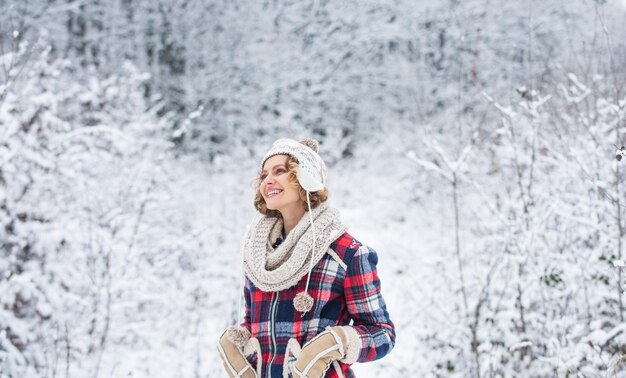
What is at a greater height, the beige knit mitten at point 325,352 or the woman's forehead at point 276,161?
the woman's forehead at point 276,161

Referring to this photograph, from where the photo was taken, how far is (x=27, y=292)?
3.85 metres

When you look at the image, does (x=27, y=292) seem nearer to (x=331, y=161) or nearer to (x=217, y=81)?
(x=331, y=161)

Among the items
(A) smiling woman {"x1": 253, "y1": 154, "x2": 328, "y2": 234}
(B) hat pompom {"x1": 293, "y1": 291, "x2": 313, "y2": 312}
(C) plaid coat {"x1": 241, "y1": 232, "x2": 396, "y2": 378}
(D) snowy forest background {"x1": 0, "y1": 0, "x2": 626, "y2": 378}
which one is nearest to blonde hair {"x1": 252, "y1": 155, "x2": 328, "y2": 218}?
(A) smiling woman {"x1": 253, "y1": 154, "x2": 328, "y2": 234}

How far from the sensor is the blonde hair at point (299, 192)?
1.58m

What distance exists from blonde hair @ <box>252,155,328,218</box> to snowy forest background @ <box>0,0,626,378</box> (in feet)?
3.46

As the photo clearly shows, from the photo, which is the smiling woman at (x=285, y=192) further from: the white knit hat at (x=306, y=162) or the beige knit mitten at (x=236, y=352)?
the beige knit mitten at (x=236, y=352)

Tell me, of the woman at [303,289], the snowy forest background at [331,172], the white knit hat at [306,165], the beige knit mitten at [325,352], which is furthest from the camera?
the snowy forest background at [331,172]

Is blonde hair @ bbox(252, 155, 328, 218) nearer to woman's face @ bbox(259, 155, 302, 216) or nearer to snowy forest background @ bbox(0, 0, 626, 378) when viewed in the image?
woman's face @ bbox(259, 155, 302, 216)

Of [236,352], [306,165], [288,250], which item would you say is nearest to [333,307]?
[288,250]

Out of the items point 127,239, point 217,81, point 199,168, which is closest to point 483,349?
point 127,239

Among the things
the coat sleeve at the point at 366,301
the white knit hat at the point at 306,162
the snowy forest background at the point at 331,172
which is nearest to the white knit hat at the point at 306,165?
the white knit hat at the point at 306,162

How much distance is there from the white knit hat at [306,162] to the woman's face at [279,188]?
0.03 m

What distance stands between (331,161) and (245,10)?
5.68 m

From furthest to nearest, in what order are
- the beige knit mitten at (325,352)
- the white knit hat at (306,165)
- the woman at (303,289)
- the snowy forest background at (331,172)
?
the snowy forest background at (331,172) < the white knit hat at (306,165) < the woman at (303,289) < the beige knit mitten at (325,352)
